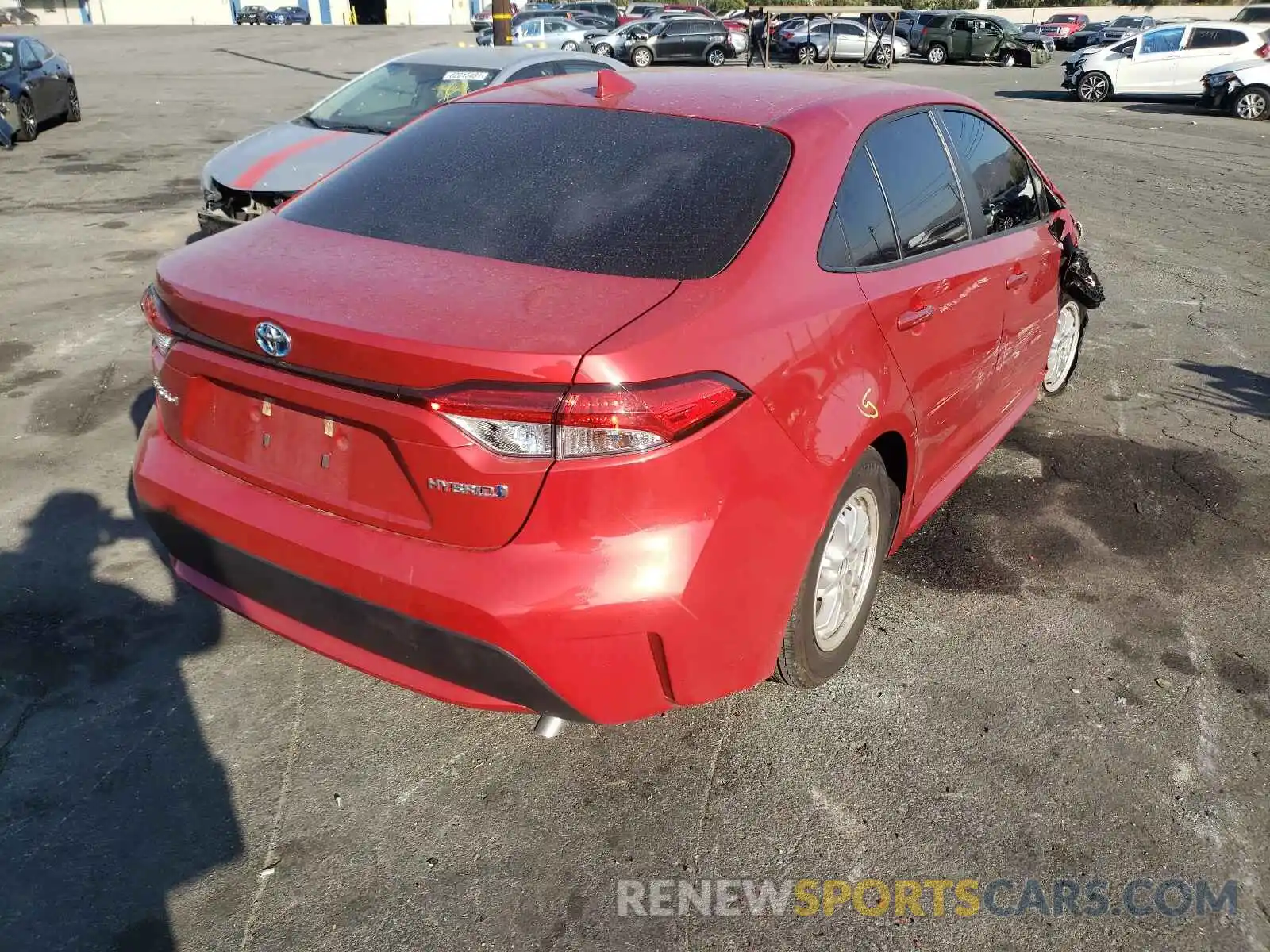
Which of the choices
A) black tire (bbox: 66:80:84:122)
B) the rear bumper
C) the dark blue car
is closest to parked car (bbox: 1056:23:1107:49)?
black tire (bbox: 66:80:84:122)

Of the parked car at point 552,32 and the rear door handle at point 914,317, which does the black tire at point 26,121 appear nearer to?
the rear door handle at point 914,317

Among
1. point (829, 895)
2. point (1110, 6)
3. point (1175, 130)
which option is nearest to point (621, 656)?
point (829, 895)

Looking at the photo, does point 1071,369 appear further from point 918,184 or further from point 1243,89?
point 1243,89

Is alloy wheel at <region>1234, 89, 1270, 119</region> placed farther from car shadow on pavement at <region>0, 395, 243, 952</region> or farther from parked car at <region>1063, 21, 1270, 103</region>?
car shadow on pavement at <region>0, 395, 243, 952</region>

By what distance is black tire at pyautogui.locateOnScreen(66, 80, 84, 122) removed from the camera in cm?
1622

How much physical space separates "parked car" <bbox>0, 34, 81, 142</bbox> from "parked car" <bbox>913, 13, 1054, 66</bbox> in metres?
30.1

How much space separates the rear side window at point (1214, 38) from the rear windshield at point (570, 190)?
25.1 meters

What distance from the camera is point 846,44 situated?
35.0 meters

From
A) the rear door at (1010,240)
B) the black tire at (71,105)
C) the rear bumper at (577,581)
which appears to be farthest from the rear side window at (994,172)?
the black tire at (71,105)

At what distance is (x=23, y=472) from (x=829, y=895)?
12.9 feet

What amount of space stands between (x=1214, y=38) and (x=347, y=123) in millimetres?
22276

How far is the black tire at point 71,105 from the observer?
1622 centimetres

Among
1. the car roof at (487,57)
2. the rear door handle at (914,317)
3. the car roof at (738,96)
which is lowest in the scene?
the rear door handle at (914,317)

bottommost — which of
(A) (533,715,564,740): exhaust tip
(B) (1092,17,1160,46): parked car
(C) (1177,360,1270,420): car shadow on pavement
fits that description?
(B) (1092,17,1160,46): parked car
